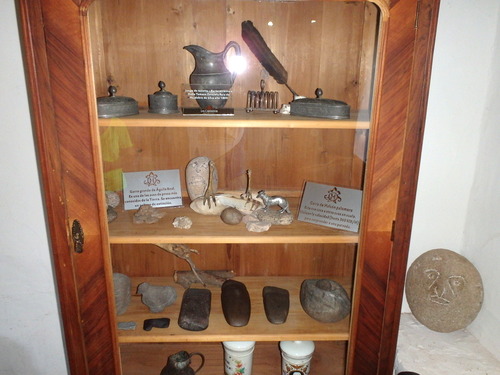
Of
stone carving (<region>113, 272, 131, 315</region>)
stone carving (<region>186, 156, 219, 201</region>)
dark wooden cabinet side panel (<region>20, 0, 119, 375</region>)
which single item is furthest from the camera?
stone carving (<region>186, 156, 219, 201</region>)

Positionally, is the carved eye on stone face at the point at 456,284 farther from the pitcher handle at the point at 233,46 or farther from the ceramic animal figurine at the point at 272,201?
the pitcher handle at the point at 233,46

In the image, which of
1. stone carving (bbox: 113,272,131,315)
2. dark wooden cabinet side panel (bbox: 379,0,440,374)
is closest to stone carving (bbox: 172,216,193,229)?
stone carving (bbox: 113,272,131,315)

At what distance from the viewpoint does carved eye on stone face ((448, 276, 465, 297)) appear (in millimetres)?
1110

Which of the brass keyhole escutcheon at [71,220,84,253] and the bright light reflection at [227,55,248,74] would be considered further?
the bright light reflection at [227,55,248,74]

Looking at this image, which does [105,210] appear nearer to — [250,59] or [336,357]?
[250,59]

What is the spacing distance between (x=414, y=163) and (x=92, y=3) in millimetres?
745

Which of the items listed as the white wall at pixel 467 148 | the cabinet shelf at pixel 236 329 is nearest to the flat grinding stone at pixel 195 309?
the cabinet shelf at pixel 236 329

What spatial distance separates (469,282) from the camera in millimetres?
1107

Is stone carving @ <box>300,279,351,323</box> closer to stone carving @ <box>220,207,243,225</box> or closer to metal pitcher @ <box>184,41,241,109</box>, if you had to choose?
stone carving @ <box>220,207,243,225</box>

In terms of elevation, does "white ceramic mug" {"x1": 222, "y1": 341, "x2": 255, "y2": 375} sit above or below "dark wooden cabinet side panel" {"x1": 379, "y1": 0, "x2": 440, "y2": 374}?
below

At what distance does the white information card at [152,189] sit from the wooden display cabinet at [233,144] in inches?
1.1

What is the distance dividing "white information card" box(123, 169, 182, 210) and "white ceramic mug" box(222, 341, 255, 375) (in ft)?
1.47

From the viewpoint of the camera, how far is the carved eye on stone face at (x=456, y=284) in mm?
1110

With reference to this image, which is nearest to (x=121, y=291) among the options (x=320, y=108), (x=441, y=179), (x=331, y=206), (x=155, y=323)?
(x=155, y=323)
